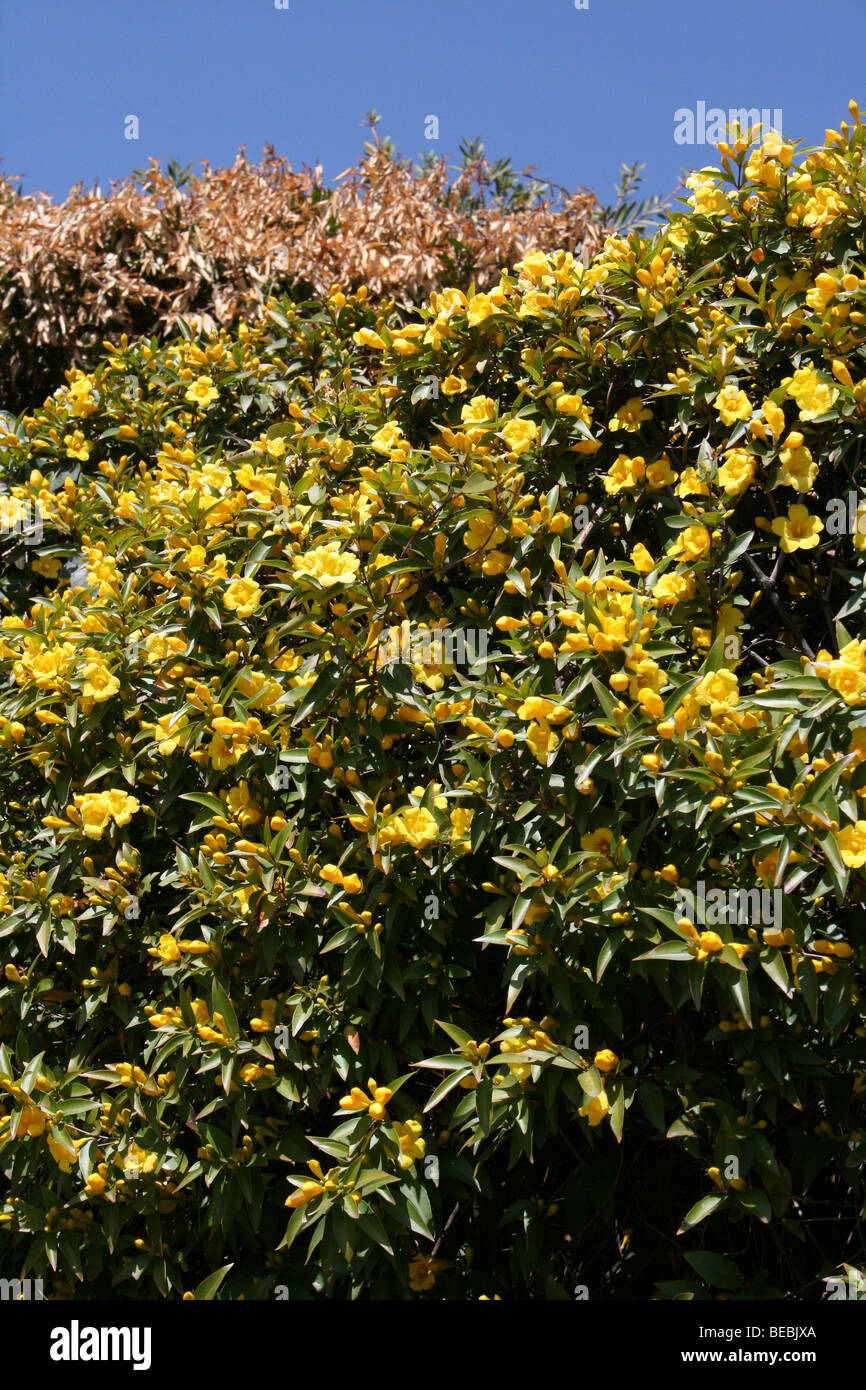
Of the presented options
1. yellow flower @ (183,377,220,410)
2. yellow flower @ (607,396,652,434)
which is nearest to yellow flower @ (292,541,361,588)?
yellow flower @ (607,396,652,434)

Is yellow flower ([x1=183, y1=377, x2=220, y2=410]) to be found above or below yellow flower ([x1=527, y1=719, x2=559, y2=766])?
above

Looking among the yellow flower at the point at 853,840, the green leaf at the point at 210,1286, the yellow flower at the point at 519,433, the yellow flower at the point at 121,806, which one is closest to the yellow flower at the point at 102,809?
the yellow flower at the point at 121,806

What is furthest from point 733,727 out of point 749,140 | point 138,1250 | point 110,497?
point 110,497

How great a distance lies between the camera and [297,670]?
245 cm

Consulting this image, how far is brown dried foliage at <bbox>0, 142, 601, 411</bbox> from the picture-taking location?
16.4 ft

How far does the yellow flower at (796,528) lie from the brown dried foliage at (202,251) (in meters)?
3.11

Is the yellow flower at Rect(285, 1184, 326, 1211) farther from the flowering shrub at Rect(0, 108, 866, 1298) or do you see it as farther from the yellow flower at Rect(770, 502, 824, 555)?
the yellow flower at Rect(770, 502, 824, 555)

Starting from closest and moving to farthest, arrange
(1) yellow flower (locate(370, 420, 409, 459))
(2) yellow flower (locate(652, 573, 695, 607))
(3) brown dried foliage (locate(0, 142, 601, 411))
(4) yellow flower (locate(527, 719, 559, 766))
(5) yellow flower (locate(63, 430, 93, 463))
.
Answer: (4) yellow flower (locate(527, 719, 559, 766)) < (2) yellow flower (locate(652, 573, 695, 607)) < (1) yellow flower (locate(370, 420, 409, 459)) < (5) yellow flower (locate(63, 430, 93, 463)) < (3) brown dried foliage (locate(0, 142, 601, 411))

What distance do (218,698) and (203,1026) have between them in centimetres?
71

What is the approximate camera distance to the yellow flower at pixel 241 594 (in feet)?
8.44

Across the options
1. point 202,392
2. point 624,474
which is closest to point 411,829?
point 624,474

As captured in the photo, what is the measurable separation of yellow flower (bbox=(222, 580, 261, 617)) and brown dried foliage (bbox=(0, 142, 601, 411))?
2786mm
